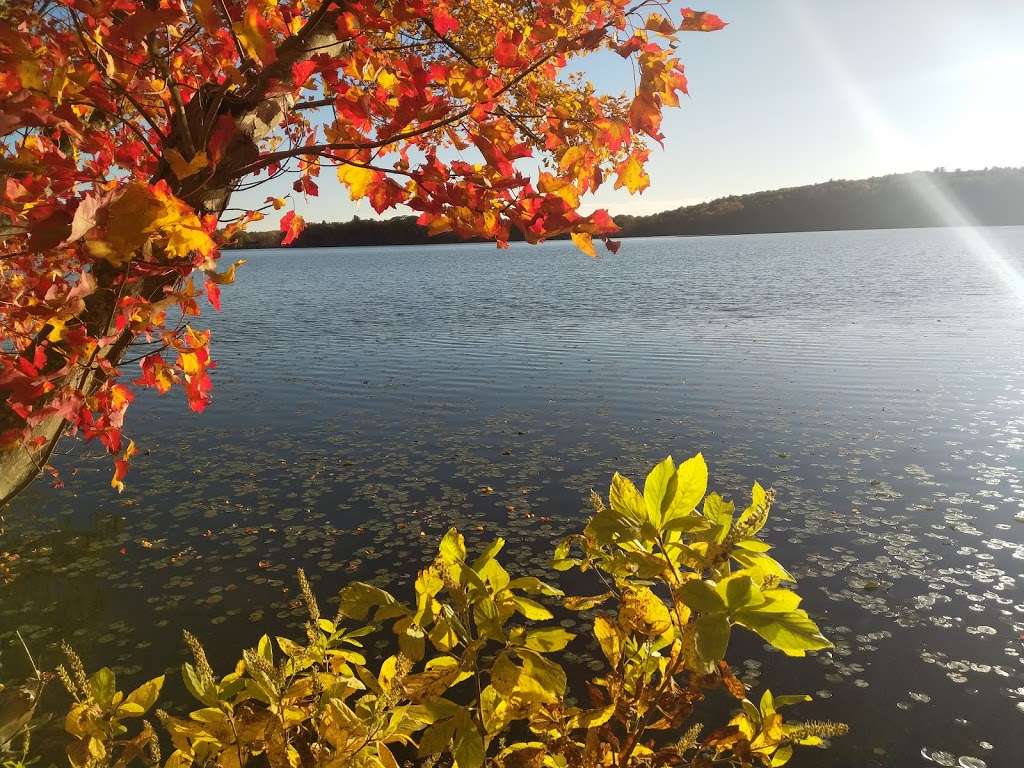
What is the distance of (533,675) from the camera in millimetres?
1488

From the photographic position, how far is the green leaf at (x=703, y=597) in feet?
4.01

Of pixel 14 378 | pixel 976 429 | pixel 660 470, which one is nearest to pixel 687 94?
pixel 660 470

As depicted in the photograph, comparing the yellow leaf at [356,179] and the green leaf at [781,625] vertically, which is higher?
the yellow leaf at [356,179]

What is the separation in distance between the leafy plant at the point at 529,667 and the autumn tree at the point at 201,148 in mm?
1031

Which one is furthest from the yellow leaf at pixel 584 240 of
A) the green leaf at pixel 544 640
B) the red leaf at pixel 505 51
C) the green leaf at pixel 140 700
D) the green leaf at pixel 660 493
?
the green leaf at pixel 140 700

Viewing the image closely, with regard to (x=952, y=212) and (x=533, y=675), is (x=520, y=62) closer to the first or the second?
(x=533, y=675)

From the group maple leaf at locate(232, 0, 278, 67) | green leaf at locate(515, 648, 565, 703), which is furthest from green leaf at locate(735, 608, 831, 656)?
maple leaf at locate(232, 0, 278, 67)

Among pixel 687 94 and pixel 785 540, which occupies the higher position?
pixel 687 94

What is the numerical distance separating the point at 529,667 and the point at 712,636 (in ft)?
1.51

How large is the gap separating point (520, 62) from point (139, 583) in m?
7.02

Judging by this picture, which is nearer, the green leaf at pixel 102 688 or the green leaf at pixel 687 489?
the green leaf at pixel 687 489

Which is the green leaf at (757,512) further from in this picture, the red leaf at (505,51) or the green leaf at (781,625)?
the red leaf at (505,51)

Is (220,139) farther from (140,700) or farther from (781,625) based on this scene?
(781,625)

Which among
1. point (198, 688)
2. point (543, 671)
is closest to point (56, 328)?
point (198, 688)
